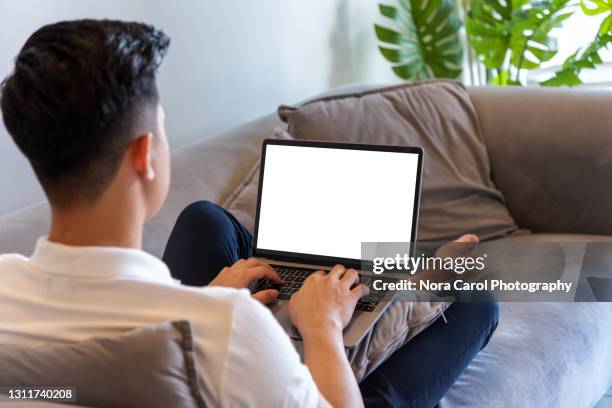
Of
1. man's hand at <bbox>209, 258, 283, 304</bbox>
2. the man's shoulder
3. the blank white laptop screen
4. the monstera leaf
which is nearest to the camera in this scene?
the man's shoulder

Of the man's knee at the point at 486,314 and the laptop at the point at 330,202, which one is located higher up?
the laptop at the point at 330,202

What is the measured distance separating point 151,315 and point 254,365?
0.13 m

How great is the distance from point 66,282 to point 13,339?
0.10 meters

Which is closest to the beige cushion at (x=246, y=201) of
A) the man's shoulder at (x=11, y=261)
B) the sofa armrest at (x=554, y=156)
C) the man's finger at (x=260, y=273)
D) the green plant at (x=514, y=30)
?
the man's finger at (x=260, y=273)

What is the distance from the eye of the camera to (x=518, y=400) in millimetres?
1690

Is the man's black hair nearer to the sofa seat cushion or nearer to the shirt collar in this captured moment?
the shirt collar

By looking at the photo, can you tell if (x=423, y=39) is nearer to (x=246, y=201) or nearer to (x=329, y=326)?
(x=246, y=201)

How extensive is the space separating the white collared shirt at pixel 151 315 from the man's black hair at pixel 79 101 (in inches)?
3.2

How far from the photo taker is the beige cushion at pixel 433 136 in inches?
91.7

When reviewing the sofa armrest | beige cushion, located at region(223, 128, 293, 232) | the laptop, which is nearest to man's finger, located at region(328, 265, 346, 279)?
the laptop

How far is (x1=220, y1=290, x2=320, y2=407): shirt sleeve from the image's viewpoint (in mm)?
962

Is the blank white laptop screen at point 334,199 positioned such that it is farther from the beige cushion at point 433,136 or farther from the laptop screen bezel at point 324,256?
the beige cushion at point 433,136

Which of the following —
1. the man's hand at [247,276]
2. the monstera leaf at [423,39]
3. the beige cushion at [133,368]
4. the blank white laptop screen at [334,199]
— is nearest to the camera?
the beige cushion at [133,368]

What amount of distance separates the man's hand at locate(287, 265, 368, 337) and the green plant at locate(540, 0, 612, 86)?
2.09 metres
